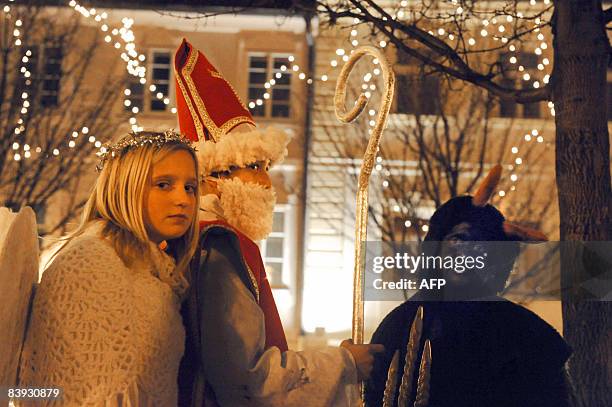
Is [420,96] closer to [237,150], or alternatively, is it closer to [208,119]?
[208,119]

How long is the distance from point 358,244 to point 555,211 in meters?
7.64

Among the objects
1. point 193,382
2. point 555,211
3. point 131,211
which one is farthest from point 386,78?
point 555,211

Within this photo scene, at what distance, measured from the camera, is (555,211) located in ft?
32.1

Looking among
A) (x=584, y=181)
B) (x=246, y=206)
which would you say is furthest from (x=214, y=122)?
(x=584, y=181)

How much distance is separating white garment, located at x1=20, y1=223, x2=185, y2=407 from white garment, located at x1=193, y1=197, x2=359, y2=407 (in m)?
0.14

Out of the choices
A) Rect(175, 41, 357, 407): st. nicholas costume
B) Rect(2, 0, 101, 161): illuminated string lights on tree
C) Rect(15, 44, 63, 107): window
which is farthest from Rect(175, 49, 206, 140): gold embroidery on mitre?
Rect(15, 44, 63, 107): window

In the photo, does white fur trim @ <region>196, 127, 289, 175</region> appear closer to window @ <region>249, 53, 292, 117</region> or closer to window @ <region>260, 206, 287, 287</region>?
window @ <region>260, 206, 287, 287</region>

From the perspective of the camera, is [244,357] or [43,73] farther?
[43,73]

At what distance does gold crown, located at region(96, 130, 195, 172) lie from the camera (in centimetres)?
226

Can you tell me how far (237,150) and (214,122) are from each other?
0.82ft

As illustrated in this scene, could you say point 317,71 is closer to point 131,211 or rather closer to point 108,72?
point 108,72

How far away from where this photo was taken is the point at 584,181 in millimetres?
4160

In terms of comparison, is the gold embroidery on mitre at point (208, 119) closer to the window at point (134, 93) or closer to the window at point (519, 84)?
the window at point (519, 84)

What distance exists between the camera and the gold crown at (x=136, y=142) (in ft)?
7.40
